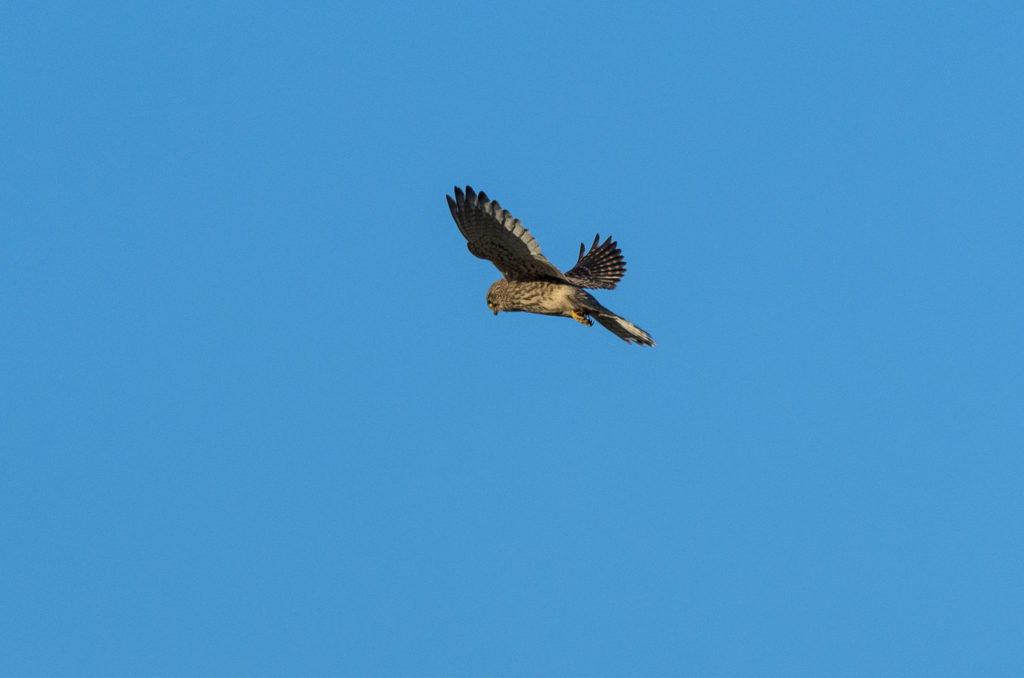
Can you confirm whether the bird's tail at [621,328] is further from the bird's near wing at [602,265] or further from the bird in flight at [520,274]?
the bird's near wing at [602,265]

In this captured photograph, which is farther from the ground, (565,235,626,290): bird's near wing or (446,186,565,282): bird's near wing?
(565,235,626,290): bird's near wing

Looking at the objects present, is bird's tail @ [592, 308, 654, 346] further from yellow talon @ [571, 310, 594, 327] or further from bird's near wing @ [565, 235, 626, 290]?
bird's near wing @ [565, 235, 626, 290]

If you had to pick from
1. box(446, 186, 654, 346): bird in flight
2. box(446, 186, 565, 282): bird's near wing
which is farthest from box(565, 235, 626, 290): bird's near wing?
box(446, 186, 565, 282): bird's near wing

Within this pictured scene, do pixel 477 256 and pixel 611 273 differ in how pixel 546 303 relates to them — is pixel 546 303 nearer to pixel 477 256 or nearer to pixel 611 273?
pixel 477 256

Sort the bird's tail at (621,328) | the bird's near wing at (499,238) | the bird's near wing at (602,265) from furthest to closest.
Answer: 1. the bird's near wing at (602,265)
2. the bird's tail at (621,328)
3. the bird's near wing at (499,238)

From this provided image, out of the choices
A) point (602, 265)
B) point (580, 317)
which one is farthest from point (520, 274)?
point (602, 265)

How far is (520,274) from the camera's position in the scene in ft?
62.7

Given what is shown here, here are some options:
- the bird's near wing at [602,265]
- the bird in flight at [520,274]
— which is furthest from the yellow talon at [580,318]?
the bird's near wing at [602,265]

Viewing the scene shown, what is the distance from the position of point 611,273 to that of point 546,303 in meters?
3.48

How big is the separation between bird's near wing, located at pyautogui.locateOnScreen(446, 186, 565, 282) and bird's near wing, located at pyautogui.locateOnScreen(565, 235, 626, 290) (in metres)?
2.86

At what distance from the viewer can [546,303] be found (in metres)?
18.9

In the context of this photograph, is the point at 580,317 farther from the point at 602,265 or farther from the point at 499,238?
the point at 602,265

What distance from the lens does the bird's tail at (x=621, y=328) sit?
18142mm

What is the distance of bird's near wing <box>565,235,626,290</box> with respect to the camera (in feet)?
71.4
